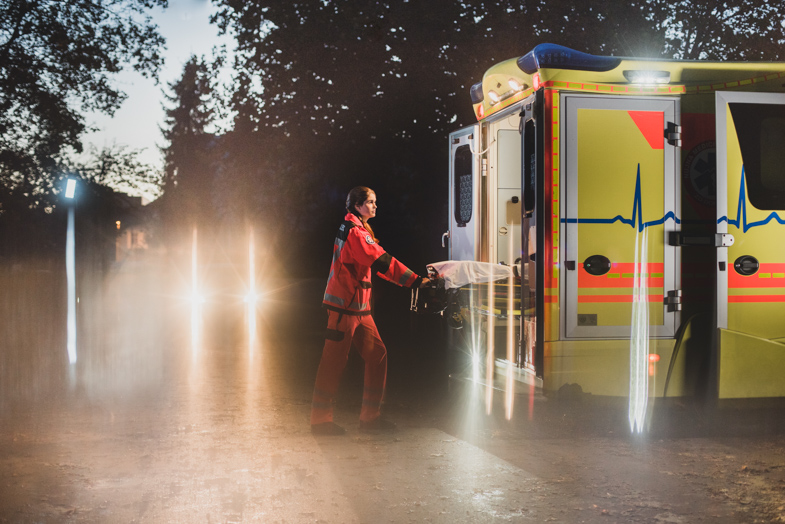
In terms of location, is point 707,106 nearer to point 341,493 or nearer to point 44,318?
point 341,493

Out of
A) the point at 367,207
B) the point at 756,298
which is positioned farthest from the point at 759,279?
the point at 367,207

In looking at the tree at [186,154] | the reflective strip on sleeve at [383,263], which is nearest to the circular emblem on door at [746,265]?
the reflective strip on sleeve at [383,263]

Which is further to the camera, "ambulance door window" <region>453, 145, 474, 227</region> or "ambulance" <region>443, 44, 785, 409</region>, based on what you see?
"ambulance door window" <region>453, 145, 474, 227</region>

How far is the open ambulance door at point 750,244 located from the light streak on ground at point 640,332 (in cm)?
51

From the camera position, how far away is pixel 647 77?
631 centimetres

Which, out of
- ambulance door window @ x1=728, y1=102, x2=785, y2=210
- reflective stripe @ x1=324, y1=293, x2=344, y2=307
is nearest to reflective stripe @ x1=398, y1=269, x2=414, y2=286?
reflective stripe @ x1=324, y1=293, x2=344, y2=307

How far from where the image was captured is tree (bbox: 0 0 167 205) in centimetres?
2800

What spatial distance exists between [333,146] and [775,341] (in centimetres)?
1385

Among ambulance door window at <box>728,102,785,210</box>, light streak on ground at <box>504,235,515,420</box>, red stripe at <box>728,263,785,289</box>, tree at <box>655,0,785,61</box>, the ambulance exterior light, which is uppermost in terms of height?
tree at <box>655,0,785,61</box>

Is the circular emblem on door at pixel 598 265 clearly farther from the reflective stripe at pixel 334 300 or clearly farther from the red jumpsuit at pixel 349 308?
the reflective stripe at pixel 334 300

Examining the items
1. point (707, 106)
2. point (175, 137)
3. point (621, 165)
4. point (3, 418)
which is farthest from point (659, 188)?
point (175, 137)

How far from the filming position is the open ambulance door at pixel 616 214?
243 inches

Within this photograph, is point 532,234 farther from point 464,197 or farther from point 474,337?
A: point 464,197

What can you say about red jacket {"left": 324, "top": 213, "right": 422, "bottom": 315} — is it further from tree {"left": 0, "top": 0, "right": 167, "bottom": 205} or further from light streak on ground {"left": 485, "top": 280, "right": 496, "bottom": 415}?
tree {"left": 0, "top": 0, "right": 167, "bottom": 205}
